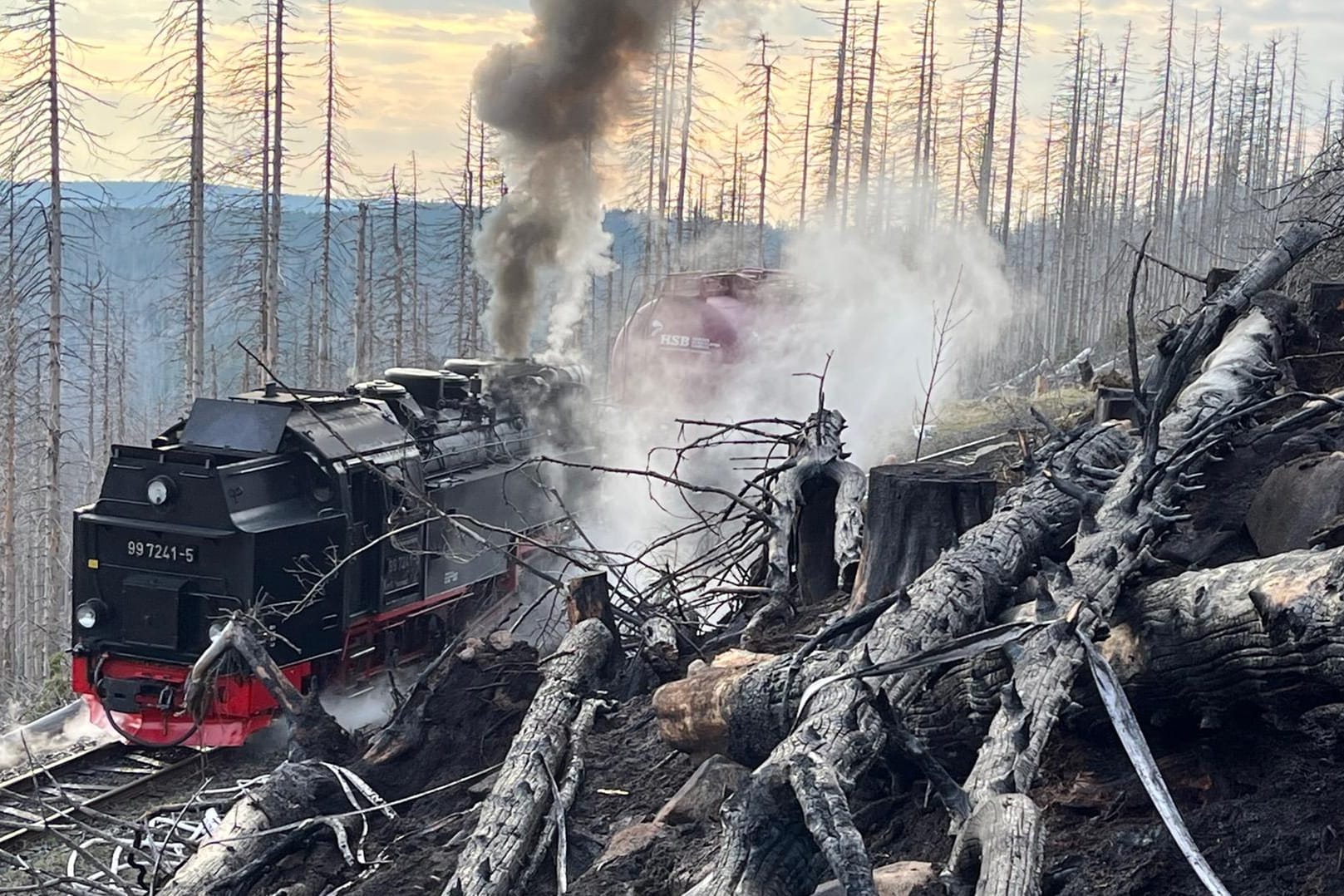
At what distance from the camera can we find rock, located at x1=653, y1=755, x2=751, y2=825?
4.48 m

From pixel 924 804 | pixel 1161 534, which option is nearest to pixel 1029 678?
pixel 924 804

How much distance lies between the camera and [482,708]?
6094mm

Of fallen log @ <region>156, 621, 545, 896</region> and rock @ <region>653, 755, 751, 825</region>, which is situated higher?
rock @ <region>653, 755, 751, 825</region>

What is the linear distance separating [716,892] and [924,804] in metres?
1.09

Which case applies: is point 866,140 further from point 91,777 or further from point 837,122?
point 91,777

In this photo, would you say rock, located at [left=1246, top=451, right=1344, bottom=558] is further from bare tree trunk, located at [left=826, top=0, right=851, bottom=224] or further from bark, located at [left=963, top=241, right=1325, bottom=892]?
bare tree trunk, located at [left=826, top=0, right=851, bottom=224]

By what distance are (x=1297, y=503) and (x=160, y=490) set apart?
7.23 meters

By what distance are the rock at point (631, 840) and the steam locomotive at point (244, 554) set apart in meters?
3.85

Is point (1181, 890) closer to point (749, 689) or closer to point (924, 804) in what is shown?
point (924, 804)

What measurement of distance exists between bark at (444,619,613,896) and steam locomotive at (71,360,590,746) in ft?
7.21

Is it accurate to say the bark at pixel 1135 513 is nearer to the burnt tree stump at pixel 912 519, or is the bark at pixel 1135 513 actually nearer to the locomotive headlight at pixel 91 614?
the burnt tree stump at pixel 912 519

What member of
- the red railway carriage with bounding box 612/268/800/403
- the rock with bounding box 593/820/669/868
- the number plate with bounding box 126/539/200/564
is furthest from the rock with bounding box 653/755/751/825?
the red railway carriage with bounding box 612/268/800/403

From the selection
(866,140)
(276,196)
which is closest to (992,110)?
(866,140)

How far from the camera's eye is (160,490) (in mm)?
8797
